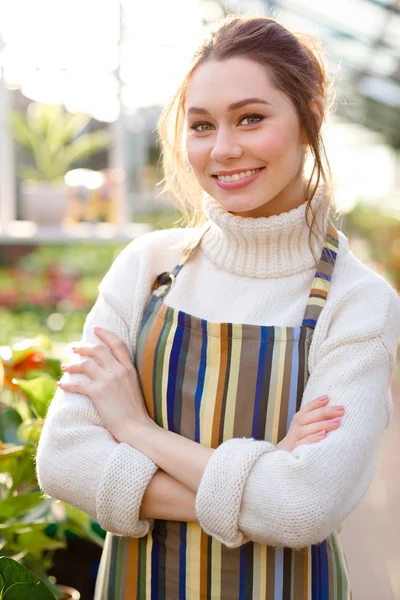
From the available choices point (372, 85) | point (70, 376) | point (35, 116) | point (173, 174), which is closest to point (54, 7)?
point (35, 116)

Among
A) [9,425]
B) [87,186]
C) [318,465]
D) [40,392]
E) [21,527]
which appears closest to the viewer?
[318,465]

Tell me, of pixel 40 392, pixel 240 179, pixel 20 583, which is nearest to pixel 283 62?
pixel 240 179

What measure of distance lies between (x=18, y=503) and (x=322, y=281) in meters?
0.74

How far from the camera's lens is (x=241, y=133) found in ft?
4.13

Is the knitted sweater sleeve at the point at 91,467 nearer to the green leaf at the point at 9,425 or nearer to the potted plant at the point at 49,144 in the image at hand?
the green leaf at the point at 9,425

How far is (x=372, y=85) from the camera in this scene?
430 inches

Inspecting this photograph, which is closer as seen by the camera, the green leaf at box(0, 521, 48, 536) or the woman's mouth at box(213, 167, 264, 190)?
the woman's mouth at box(213, 167, 264, 190)

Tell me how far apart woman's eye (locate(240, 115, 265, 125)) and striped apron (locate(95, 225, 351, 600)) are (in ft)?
0.85

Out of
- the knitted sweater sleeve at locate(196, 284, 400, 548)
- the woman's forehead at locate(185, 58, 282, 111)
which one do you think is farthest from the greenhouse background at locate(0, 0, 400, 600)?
the knitted sweater sleeve at locate(196, 284, 400, 548)

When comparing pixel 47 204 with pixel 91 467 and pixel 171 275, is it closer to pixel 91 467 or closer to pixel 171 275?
pixel 171 275

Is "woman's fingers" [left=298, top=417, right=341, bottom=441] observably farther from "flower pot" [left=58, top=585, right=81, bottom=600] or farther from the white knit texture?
"flower pot" [left=58, top=585, right=81, bottom=600]

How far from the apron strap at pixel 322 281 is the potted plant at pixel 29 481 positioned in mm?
593

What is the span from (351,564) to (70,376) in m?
1.66

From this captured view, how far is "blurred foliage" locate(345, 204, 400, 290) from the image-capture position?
6719mm
